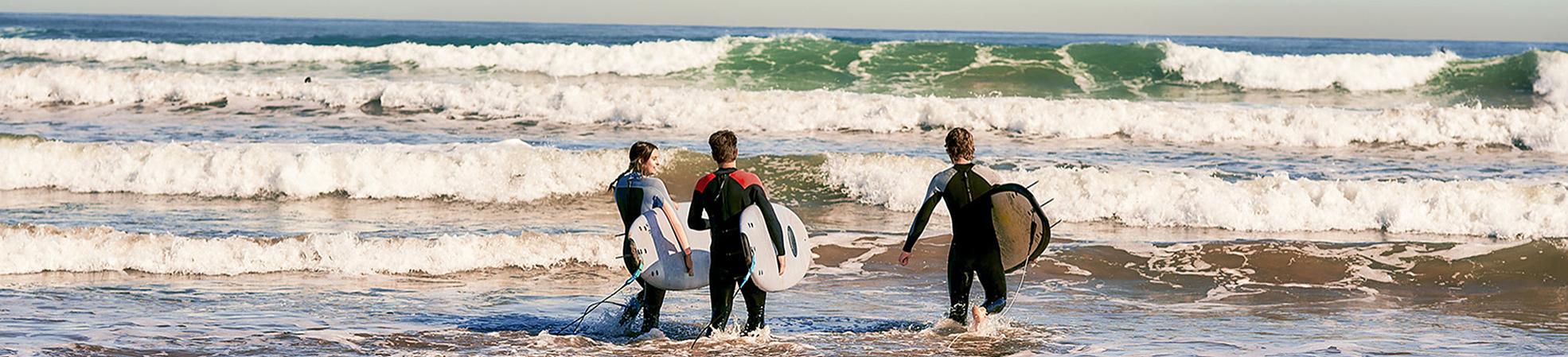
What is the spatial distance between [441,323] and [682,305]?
5.33ft

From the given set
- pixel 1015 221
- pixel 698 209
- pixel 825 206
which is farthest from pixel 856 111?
pixel 698 209

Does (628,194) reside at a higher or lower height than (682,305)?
higher

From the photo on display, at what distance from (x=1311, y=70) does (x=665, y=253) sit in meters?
25.4

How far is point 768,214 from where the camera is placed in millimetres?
7156

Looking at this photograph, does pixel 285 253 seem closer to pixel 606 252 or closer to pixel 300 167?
pixel 606 252

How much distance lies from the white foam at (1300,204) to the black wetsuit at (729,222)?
720cm

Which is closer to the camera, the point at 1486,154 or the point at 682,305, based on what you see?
the point at 682,305

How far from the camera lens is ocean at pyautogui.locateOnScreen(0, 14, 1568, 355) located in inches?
331

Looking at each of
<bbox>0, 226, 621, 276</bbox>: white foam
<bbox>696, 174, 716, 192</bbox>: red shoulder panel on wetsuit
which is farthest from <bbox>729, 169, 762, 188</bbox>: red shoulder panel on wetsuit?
<bbox>0, 226, 621, 276</bbox>: white foam

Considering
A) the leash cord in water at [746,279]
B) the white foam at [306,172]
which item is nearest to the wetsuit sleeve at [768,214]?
the leash cord in water at [746,279]

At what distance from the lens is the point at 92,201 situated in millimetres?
14617

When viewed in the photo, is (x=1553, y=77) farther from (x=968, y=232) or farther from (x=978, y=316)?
(x=968, y=232)

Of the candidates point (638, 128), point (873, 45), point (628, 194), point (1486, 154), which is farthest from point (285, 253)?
point (873, 45)

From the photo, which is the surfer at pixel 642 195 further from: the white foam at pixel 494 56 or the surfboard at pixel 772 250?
the white foam at pixel 494 56
